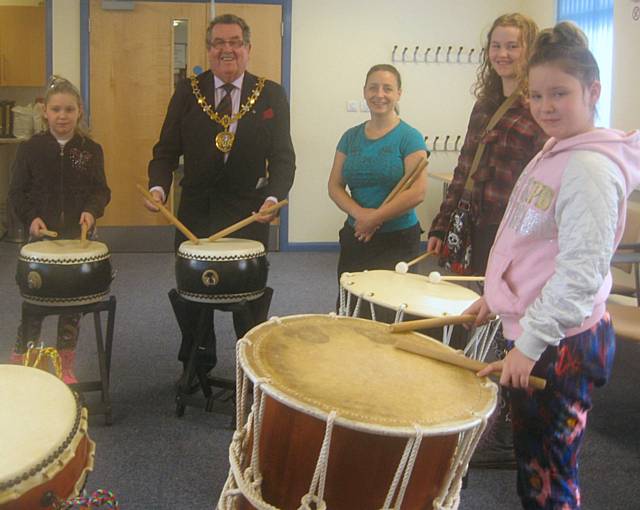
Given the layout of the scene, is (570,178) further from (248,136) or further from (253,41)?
(253,41)

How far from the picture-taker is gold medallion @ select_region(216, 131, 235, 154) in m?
2.78

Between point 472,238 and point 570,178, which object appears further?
point 472,238

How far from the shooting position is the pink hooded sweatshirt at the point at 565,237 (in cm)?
127

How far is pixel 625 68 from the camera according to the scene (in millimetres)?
4719

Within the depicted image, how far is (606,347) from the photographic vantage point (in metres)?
1.46

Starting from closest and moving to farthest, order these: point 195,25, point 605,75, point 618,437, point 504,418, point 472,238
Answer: point 472,238 → point 504,418 → point 618,437 → point 605,75 → point 195,25

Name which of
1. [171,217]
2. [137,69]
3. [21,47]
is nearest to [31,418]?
[171,217]

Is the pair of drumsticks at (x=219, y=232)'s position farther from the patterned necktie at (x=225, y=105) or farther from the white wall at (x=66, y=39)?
the white wall at (x=66, y=39)

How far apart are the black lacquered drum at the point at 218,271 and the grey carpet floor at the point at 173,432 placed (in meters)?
0.53

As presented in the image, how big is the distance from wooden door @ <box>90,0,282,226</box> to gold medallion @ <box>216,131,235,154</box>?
10.6 ft

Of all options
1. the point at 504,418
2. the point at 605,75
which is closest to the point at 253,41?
the point at 605,75

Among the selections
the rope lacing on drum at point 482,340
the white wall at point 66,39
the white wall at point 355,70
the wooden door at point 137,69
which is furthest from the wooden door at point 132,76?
the rope lacing on drum at point 482,340

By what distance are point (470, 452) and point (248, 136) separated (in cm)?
174

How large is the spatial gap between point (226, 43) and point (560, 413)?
1.84 metres
